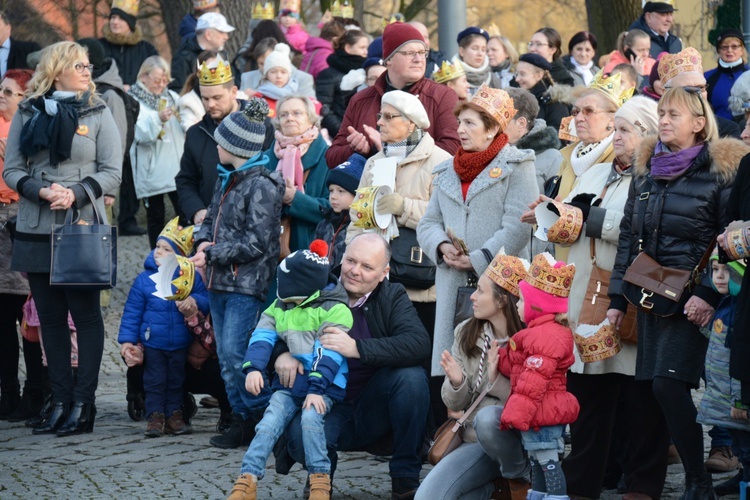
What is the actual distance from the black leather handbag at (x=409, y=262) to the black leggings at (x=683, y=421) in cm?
180

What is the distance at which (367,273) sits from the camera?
6.69 m

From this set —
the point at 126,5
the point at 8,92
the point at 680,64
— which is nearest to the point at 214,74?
the point at 8,92

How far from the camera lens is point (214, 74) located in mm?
8914

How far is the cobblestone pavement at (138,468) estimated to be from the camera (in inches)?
272

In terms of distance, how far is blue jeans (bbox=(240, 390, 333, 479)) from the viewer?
629cm

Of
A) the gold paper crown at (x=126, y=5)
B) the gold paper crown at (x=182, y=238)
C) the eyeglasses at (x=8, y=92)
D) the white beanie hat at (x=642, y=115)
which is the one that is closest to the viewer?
the white beanie hat at (x=642, y=115)

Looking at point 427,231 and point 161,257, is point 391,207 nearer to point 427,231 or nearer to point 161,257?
point 427,231

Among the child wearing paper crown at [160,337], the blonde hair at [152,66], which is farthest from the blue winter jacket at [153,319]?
the blonde hair at [152,66]

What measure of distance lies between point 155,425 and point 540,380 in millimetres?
3480

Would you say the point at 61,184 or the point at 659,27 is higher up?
the point at 659,27

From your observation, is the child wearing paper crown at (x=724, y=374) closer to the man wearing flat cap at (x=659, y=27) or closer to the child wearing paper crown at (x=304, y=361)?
the child wearing paper crown at (x=304, y=361)

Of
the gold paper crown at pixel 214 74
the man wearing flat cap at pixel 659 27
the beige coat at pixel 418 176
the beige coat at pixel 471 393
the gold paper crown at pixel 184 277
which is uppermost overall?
the man wearing flat cap at pixel 659 27

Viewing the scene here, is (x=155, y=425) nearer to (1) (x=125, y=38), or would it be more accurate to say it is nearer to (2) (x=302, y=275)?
(2) (x=302, y=275)

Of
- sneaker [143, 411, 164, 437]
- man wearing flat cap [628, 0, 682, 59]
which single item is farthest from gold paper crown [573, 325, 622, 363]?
man wearing flat cap [628, 0, 682, 59]
